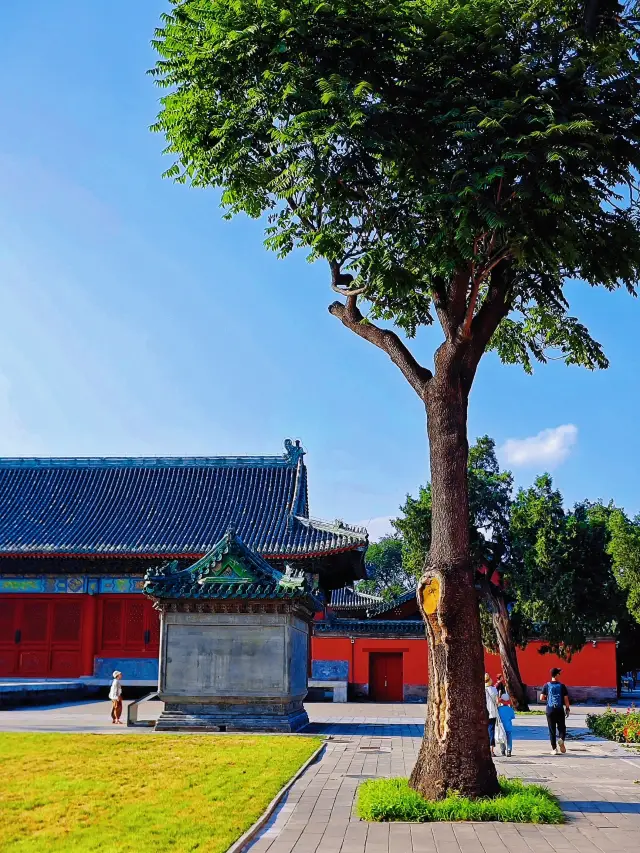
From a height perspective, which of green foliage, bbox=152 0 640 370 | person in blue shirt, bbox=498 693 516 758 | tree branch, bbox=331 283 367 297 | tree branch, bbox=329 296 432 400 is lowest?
person in blue shirt, bbox=498 693 516 758

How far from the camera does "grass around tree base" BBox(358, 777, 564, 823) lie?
8422 mm

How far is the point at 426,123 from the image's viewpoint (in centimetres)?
1002

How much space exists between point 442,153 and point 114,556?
22.5 meters

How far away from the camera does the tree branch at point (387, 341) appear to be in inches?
Answer: 416

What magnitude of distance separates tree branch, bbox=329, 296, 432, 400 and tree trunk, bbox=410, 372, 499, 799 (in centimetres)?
42

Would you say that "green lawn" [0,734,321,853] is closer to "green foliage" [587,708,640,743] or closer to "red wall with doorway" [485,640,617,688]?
"green foliage" [587,708,640,743]

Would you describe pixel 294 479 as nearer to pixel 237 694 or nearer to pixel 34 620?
pixel 34 620

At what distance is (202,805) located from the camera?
902 cm

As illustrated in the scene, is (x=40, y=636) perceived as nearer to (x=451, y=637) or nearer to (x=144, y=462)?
(x=144, y=462)

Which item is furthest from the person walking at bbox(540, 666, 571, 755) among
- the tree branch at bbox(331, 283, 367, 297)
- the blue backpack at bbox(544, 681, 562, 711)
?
the tree branch at bbox(331, 283, 367, 297)

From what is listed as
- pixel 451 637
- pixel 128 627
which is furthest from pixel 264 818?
pixel 128 627

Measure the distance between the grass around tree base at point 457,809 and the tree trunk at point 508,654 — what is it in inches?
729

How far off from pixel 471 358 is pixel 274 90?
13.3 feet

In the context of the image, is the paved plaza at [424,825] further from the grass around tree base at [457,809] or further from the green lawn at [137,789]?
the green lawn at [137,789]
